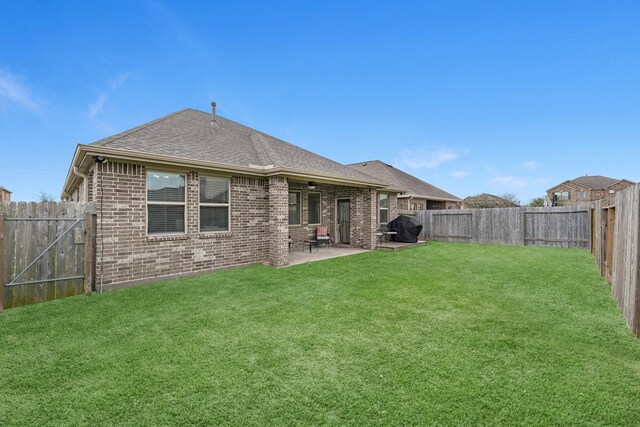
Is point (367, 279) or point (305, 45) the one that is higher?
point (305, 45)

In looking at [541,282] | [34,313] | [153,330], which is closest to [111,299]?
[34,313]

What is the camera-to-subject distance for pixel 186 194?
7.46 meters

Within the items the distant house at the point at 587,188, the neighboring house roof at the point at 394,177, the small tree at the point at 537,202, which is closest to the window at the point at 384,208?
the neighboring house roof at the point at 394,177

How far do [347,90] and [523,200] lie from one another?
32.9 m

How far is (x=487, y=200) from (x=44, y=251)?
4003 centimetres

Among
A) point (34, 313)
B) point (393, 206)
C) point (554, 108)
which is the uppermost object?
point (554, 108)

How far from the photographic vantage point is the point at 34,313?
16.4ft

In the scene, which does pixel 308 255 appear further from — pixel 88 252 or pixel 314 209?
pixel 88 252

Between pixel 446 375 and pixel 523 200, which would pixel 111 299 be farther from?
pixel 523 200

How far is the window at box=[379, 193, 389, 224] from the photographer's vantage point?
15.3m

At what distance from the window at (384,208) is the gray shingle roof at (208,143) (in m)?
3.91

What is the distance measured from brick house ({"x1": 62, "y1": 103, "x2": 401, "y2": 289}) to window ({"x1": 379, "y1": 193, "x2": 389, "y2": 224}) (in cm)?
432

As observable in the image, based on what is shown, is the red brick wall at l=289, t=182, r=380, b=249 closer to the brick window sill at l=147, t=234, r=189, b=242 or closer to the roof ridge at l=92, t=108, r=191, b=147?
the roof ridge at l=92, t=108, r=191, b=147

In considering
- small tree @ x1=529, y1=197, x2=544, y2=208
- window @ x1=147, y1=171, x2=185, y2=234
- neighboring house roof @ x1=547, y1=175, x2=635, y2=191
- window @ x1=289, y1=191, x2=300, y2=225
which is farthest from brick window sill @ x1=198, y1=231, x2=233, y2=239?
neighboring house roof @ x1=547, y1=175, x2=635, y2=191
